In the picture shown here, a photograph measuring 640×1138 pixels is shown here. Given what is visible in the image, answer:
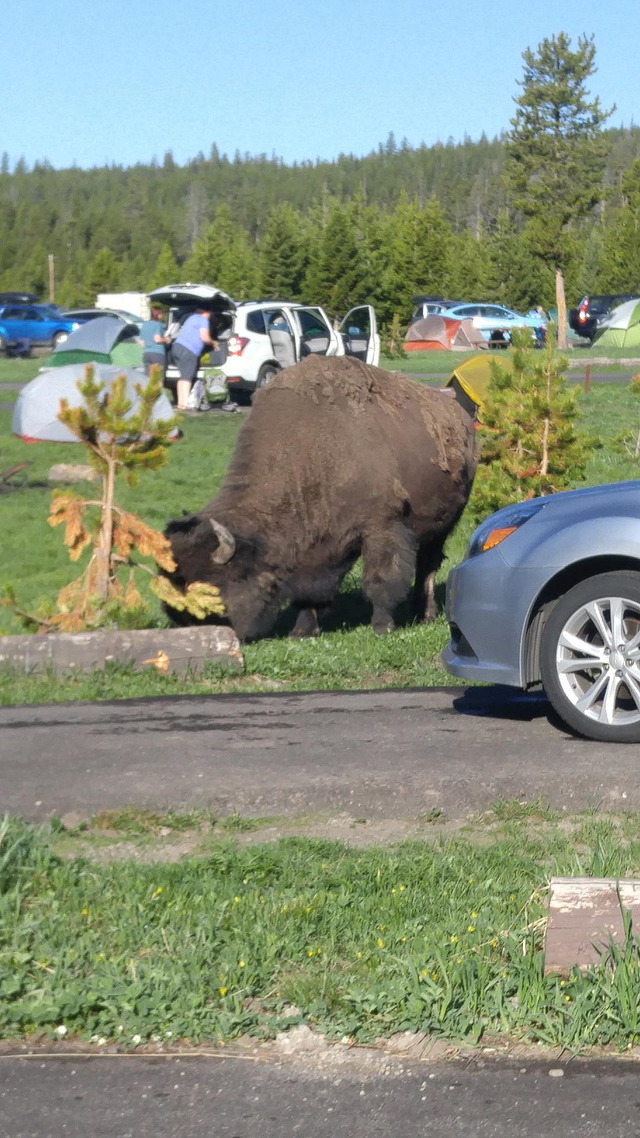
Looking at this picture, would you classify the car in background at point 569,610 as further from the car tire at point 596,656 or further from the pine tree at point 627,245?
the pine tree at point 627,245

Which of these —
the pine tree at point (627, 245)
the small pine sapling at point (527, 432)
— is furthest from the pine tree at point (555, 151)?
the small pine sapling at point (527, 432)

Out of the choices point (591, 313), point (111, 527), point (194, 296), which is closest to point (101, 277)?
point (591, 313)

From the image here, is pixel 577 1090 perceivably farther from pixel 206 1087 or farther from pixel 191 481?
pixel 191 481

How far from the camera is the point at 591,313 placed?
189 feet

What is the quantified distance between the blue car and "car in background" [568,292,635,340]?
19.9 m

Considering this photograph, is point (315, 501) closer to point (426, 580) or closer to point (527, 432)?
point (426, 580)

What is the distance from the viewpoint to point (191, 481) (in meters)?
19.6

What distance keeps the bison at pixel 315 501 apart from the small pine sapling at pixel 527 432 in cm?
145

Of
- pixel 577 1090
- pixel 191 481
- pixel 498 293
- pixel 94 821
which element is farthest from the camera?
pixel 498 293

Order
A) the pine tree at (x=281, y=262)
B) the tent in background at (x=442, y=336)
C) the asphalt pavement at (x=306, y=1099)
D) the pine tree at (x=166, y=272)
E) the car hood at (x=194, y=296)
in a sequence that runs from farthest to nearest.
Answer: the pine tree at (x=166, y=272), the pine tree at (x=281, y=262), the tent in background at (x=442, y=336), the car hood at (x=194, y=296), the asphalt pavement at (x=306, y=1099)

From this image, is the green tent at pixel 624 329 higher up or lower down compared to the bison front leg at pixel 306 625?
higher up

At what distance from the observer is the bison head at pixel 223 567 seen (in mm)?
10578

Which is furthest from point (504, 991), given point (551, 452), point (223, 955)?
point (551, 452)

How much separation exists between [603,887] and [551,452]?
976 cm
